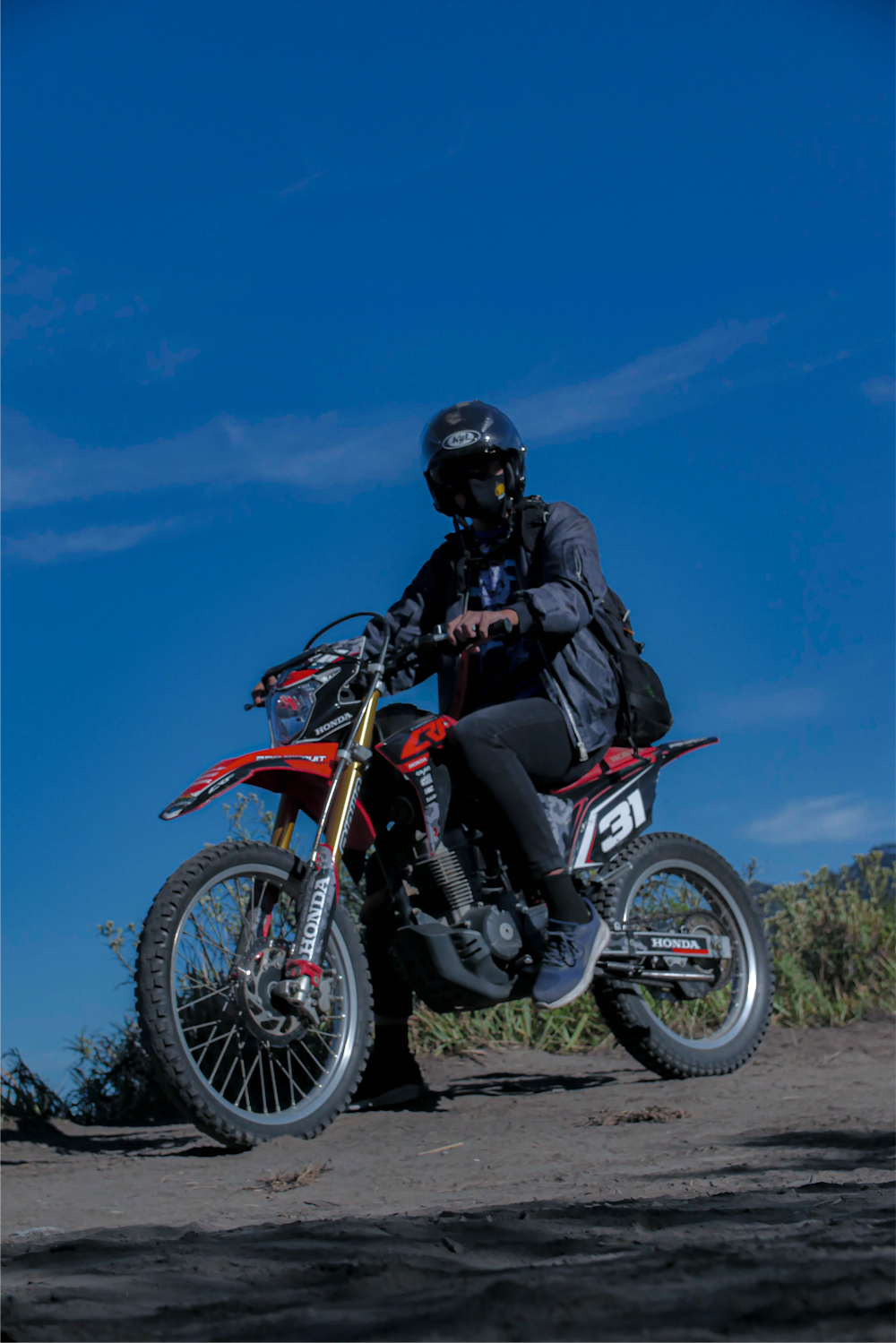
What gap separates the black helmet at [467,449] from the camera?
4703 millimetres

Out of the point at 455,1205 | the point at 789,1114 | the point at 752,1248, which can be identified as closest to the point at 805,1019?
the point at 789,1114

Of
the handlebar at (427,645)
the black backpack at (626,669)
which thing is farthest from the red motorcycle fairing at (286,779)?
the black backpack at (626,669)

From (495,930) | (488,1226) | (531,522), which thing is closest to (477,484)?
(531,522)

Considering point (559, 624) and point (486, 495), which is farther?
point (486, 495)

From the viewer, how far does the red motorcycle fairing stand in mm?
3734

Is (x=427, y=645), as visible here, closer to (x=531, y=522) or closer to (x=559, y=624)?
(x=559, y=624)

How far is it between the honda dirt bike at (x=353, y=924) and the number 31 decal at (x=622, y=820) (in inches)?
0.4

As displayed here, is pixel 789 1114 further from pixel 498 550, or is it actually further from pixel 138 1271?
pixel 138 1271

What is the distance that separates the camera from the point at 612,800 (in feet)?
15.7

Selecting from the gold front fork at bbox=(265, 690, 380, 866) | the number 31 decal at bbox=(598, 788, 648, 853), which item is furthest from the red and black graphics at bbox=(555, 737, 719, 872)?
the gold front fork at bbox=(265, 690, 380, 866)

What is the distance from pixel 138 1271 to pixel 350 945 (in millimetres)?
2507

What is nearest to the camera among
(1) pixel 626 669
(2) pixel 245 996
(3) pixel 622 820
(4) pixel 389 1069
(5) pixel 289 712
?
(2) pixel 245 996

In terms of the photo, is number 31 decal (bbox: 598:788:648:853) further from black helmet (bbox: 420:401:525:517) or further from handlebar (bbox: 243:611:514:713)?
black helmet (bbox: 420:401:525:517)

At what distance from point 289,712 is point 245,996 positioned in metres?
1.06
